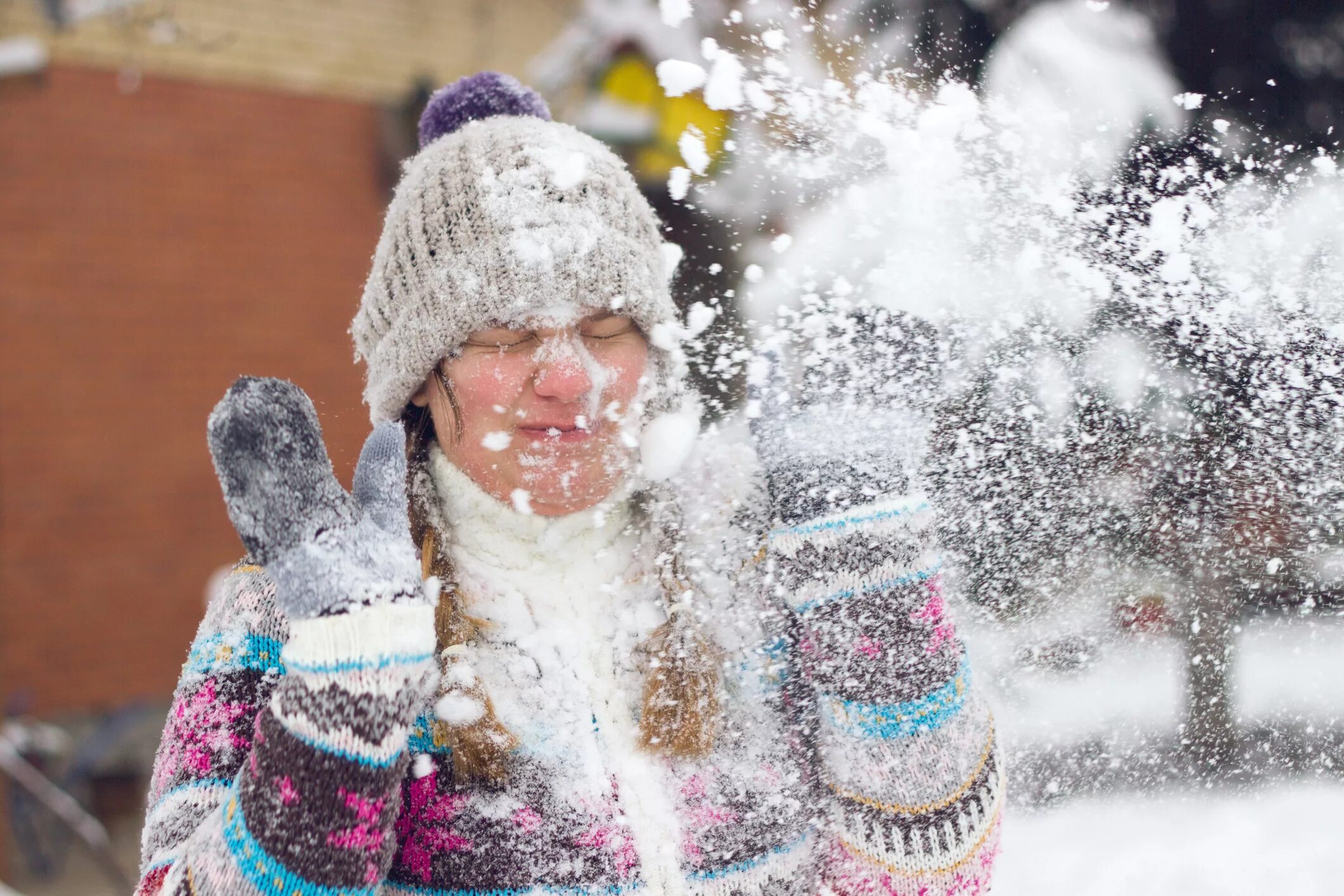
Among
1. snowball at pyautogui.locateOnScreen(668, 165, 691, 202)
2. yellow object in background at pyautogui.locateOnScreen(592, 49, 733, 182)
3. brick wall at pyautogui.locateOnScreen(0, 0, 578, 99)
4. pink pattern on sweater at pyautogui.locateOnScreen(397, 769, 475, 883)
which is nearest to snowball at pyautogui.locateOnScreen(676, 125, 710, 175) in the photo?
snowball at pyautogui.locateOnScreen(668, 165, 691, 202)

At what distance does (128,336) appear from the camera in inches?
211

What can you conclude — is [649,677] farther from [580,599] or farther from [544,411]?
[544,411]

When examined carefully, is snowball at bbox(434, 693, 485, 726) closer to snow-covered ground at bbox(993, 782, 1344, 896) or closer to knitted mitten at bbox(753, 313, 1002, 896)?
knitted mitten at bbox(753, 313, 1002, 896)

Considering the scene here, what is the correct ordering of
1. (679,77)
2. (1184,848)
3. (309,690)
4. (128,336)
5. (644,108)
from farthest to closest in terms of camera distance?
(644,108) → (128,336) → (1184,848) → (679,77) → (309,690)

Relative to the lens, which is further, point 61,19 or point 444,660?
point 61,19

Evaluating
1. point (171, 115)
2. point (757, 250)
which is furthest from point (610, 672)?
point (171, 115)

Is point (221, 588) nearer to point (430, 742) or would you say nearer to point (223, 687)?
point (223, 687)

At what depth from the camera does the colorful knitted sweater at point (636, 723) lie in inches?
46.5

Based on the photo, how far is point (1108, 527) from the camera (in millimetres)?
2730

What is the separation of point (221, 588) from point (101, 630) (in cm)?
481

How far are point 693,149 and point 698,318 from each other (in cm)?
29

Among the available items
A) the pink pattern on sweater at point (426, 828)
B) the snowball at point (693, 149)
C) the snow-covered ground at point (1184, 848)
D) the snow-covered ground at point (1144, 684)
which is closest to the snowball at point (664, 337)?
the snowball at point (693, 149)

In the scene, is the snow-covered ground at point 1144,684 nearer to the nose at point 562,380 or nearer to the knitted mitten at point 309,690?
the nose at point 562,380

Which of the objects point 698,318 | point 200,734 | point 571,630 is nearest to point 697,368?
point 698,318
